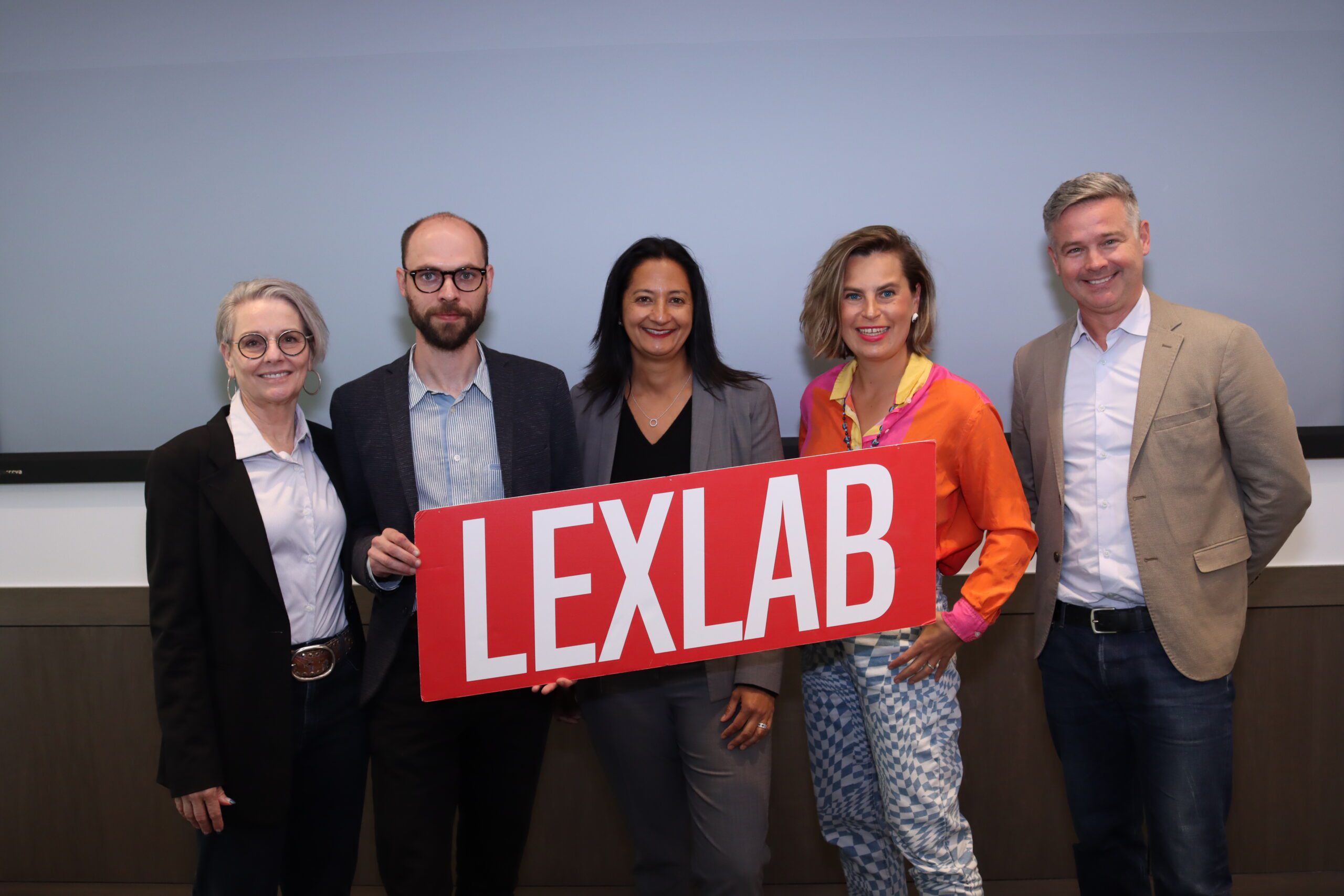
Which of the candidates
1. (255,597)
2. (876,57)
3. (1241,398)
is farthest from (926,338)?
(255,597)

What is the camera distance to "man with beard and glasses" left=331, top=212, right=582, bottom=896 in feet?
5.23

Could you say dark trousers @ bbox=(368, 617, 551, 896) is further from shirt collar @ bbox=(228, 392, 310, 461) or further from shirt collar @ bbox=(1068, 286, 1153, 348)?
shirt collar @ bbox=(1068, 286, 1153, 348)

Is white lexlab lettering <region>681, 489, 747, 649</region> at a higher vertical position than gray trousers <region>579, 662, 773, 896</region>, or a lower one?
higher

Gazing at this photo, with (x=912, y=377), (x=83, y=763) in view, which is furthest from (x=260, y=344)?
(x=83, y=763)

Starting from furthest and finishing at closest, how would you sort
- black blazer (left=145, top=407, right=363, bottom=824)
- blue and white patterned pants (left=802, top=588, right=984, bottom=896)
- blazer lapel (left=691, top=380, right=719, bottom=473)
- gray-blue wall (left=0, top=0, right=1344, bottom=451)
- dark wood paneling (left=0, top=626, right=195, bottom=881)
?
dark wood paneling (left=0, top=626, right=195, bottom=881) → gray-blue wall (left=0, top=0, right=1344, bottom=451) → blazer lapel (left=691, top=380, right=719, bottom=473) → blue and white patterned pants (left=802, top=588, right=984, bottom=896) → black blazer (left=145, top=407, right=363, bottom=824)

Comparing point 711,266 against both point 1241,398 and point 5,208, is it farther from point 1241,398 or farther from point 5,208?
point 5,208

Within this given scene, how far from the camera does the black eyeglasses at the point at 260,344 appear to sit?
1.51m

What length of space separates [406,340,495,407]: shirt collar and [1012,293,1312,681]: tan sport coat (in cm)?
140

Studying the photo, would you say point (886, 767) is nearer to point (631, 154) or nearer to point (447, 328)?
point (447, 328)

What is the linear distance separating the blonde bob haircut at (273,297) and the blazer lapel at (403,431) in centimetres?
16

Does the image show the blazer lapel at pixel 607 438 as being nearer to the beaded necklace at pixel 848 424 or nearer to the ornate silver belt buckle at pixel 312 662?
the beaded necklace at pixel 848 424

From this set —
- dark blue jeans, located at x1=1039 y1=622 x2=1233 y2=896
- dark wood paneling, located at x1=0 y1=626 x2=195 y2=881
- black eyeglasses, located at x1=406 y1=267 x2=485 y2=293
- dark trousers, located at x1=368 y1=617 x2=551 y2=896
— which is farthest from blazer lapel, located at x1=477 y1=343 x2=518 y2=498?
dark wood paneling, located at x1=0 y1=626 x2=195 y2=881

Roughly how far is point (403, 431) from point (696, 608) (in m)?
0.72

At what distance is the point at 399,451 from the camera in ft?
5.22
